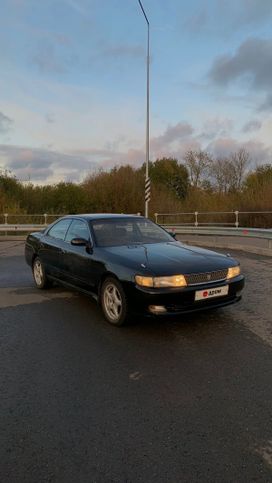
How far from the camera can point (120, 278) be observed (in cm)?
518

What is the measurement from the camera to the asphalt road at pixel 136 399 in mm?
2590

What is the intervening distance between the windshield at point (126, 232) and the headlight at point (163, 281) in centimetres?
135

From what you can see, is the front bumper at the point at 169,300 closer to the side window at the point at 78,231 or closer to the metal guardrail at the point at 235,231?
the side window at the point at 78,231

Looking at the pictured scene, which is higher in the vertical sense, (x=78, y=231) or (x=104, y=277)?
(x=78, y=231)

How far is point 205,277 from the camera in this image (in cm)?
508

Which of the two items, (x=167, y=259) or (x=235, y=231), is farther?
(x=235, y=231)

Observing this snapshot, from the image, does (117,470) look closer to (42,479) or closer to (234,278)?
(42,479)

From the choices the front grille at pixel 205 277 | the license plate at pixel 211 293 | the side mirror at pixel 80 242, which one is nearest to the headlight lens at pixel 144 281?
the front grille at pixel 205 277

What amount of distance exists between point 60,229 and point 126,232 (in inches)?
60.1

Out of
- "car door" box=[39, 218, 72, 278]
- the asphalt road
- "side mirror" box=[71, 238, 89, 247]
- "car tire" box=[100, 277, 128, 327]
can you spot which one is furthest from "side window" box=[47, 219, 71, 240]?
"car tire" box=[100, 277, 128, 327]

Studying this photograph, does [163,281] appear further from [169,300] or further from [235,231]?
[235,231]

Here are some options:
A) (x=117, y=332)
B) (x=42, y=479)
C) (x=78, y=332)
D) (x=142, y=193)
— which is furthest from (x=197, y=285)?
(x=142, y=193)

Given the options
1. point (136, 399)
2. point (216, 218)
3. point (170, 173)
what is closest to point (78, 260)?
point (136, 399)

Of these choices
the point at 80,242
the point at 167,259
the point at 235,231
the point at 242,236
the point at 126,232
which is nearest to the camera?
the point at 167,259
